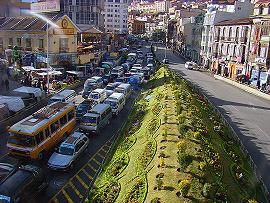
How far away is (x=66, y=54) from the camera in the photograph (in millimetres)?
46750

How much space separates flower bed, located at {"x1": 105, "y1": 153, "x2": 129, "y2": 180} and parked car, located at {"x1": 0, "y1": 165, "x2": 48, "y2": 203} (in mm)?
3978

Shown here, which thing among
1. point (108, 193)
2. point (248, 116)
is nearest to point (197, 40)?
point (248, 116)

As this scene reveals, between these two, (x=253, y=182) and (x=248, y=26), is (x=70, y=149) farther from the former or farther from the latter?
(x=248, y=26)

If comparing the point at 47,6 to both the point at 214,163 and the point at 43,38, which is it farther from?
the point at 214,163

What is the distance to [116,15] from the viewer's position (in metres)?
141

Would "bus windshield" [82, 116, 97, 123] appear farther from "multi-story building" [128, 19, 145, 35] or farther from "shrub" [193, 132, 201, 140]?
"multi-story building" [128, 19, 145, 35]

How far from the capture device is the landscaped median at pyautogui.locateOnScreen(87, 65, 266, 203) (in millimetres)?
12547

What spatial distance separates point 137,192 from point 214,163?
5494mm

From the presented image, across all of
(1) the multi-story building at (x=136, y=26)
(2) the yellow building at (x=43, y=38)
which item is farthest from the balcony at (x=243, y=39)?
(1) the multi-story building at (x=136, y=26)

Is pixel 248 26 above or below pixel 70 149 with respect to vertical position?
above

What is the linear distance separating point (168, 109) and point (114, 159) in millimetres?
8463

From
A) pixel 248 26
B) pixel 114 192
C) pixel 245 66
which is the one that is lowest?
pixel 114 192

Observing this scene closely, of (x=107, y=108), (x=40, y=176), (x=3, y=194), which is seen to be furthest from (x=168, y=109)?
(x=3, y=194)

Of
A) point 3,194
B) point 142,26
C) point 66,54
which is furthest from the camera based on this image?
point 142,26
